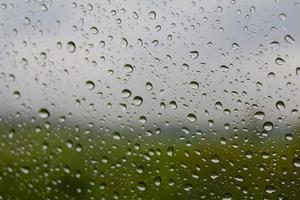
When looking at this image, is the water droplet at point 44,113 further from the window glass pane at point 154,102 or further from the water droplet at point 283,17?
the water droplet at point 283,17

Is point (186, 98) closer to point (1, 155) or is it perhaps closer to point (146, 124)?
point (146, 124)

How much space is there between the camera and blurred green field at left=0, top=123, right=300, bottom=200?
0.89 metres

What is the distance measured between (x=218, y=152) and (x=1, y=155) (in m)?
0.51

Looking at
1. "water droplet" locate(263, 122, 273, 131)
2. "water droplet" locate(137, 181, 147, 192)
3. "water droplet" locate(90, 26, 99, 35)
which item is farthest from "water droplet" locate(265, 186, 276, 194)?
"water droplet" locate(90, 26, 99, 35)

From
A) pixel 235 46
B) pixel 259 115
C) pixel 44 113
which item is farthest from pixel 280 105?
pixel 44 113

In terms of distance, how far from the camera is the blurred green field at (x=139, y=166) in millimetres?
895

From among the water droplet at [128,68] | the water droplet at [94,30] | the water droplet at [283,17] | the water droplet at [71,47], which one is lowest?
the water droplet at [71,47]

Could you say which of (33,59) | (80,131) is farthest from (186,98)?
(33,59)

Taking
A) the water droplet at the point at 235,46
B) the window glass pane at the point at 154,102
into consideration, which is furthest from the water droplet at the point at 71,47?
the water droplet at the point at 235,46

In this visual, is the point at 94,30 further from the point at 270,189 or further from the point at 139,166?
the point at 270,189

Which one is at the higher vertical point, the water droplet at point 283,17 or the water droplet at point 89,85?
the water droplet at point 283,17

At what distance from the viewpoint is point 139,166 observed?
917mm

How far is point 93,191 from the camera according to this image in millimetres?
916

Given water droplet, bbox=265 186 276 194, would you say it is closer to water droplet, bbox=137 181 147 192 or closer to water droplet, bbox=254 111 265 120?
water droplet, bbox=254 111 265 120
